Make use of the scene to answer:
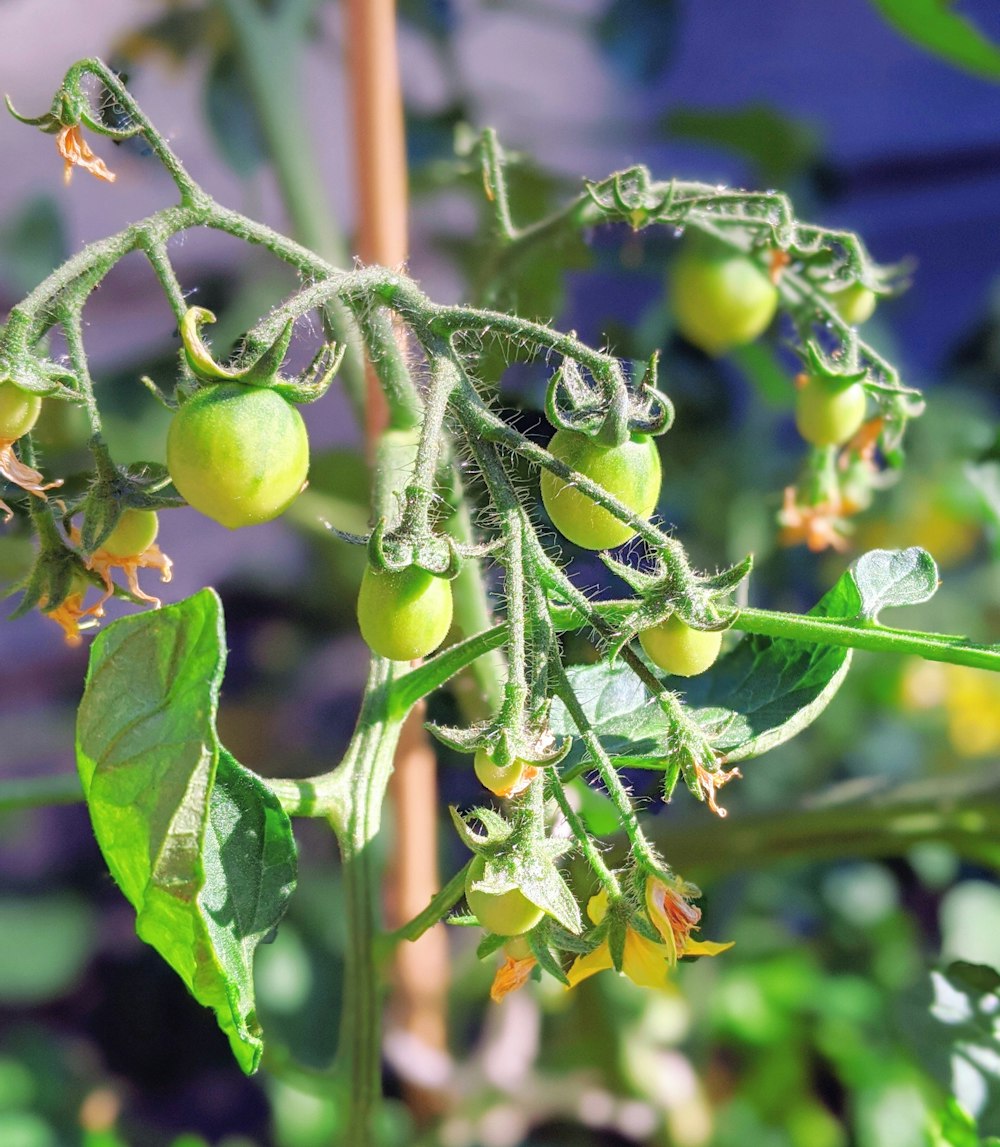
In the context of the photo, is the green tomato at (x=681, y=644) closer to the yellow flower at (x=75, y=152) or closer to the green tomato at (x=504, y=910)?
the green tomato at (x=504, y=910)

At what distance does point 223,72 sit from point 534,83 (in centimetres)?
63

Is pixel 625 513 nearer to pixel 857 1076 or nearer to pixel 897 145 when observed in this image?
pixel 857 1076

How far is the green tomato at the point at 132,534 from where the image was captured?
0.50 m

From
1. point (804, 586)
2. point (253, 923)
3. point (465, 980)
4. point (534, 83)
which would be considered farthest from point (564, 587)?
point (534, 83)

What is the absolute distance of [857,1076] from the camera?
1.13m

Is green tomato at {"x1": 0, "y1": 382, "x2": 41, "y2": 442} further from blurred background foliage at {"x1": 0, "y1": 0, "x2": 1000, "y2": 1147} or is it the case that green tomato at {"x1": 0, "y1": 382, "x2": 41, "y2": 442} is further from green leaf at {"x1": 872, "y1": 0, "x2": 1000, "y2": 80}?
green leaf at {"x1": 872, "y1": 0, "x2": 1000, "y2": 80}

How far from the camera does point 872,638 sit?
0.48 meters

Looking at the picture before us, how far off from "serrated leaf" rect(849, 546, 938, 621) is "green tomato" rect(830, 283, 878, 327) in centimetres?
15

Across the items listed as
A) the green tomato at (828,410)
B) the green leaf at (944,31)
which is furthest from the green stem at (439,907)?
the green leaf at (944,31)

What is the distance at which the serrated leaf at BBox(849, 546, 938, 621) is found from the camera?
513 mm

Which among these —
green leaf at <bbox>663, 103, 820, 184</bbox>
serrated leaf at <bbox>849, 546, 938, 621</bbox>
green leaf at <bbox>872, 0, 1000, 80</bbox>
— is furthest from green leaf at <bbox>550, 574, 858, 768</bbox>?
green leaf at <bbox>663, 103, 820, 184</bbox>

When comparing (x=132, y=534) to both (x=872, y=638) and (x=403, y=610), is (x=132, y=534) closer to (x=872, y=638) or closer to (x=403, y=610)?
(x=403, y=610)

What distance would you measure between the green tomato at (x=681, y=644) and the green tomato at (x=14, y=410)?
0.24m

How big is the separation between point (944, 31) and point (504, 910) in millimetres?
776
